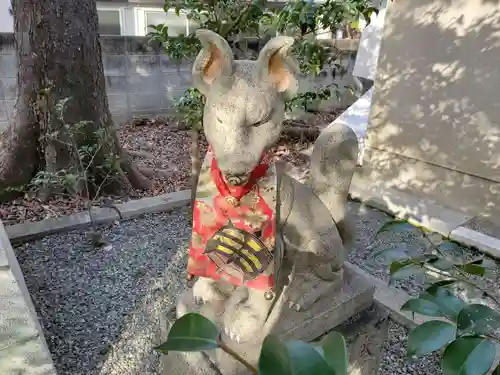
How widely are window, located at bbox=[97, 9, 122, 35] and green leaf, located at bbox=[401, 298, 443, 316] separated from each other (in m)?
8.19

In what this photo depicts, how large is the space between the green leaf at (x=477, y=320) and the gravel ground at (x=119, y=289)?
98 cm

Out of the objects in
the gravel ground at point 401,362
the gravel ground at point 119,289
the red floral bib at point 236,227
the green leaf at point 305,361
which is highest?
the green leaf at point 305,361

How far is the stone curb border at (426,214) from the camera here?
2.96m

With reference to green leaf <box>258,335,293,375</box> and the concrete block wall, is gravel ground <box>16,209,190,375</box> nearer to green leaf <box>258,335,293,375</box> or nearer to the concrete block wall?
green leaf <box>258,335,293,375</box>

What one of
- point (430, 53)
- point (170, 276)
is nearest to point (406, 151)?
point (430, 53)

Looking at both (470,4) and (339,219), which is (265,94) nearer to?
(339,219)

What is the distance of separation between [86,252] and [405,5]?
11.1 ft

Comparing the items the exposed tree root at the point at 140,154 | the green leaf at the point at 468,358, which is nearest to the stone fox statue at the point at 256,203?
the green leaf at the point at 468,358

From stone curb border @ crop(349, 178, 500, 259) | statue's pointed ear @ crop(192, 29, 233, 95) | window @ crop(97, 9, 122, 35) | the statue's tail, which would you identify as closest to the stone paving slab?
statue's pointed ear @ crop(192, 29, 233, 95)

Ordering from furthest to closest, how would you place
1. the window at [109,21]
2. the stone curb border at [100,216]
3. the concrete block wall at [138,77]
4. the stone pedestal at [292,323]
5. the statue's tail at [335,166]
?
the window at [109,21], the concrete block wall at [138,77], the stone curb border at [100,216], the statue's tail at [335,166], the stone pedestal at [292,323]

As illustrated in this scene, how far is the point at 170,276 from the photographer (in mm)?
2463

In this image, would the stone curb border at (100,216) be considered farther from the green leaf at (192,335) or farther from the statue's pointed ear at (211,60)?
the green leaf at (192,335)

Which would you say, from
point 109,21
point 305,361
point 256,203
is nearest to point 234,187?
point 256,203

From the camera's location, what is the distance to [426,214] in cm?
345
